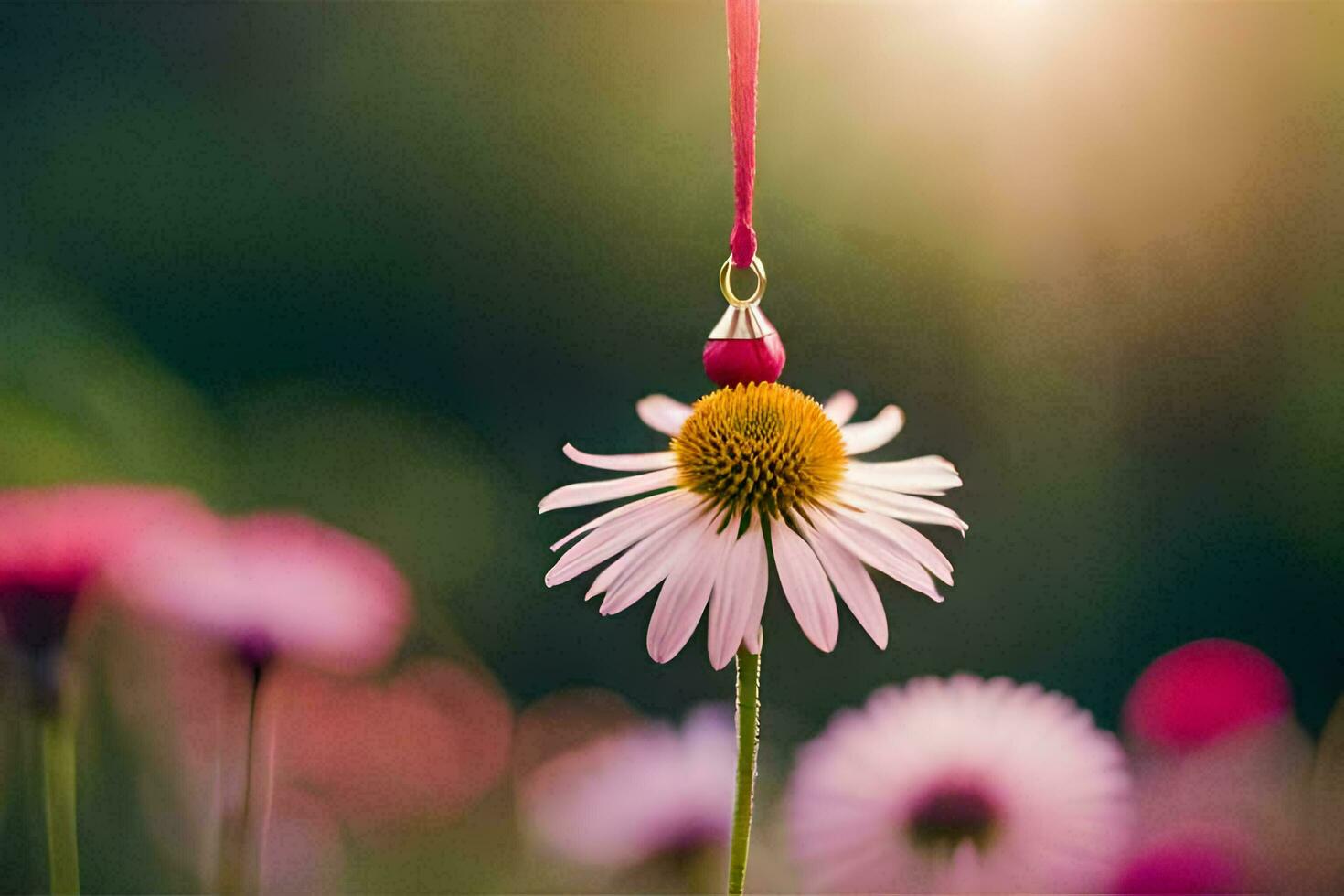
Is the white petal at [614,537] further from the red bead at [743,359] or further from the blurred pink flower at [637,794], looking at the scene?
the blurred pink flower at [637,794]

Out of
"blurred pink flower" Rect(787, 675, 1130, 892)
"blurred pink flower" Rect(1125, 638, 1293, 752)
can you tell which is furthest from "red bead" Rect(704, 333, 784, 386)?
"blurred pink flower" Rect(1125, 638, 1293, 752)

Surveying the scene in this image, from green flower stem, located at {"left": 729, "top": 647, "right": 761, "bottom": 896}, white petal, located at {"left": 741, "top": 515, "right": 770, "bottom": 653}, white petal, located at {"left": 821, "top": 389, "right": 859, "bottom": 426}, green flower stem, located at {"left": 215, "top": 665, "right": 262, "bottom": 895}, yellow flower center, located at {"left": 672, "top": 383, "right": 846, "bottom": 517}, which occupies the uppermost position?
white petal, located at {"left": 821, "top": 389, "right": 859, "bottom": 426}

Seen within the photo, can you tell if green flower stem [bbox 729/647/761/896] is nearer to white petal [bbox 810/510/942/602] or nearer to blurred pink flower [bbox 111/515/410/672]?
white petal [bbox 810/510/942/602]

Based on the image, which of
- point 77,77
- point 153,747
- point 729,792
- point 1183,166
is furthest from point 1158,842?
→ point 77,77

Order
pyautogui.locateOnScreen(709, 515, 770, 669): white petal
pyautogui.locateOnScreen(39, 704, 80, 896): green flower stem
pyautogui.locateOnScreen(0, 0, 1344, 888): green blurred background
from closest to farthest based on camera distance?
pyautogui.locateOnScreen(709, 515, 770, 669): white petal → pyautogui.locateOnScreen(39, 704, 80, 896): green flower stem → pyautogui.locateOnScreen(0, 0, 1344, 888): green blurred background

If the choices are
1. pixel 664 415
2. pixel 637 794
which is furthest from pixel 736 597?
pixel 637 794

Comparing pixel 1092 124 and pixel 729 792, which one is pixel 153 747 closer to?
pixel 729 792

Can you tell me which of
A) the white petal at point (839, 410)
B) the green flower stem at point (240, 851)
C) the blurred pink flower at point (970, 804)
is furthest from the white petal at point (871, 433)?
the green flower stem at point (240, 851)

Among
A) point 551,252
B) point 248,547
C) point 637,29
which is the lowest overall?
point 248,547
